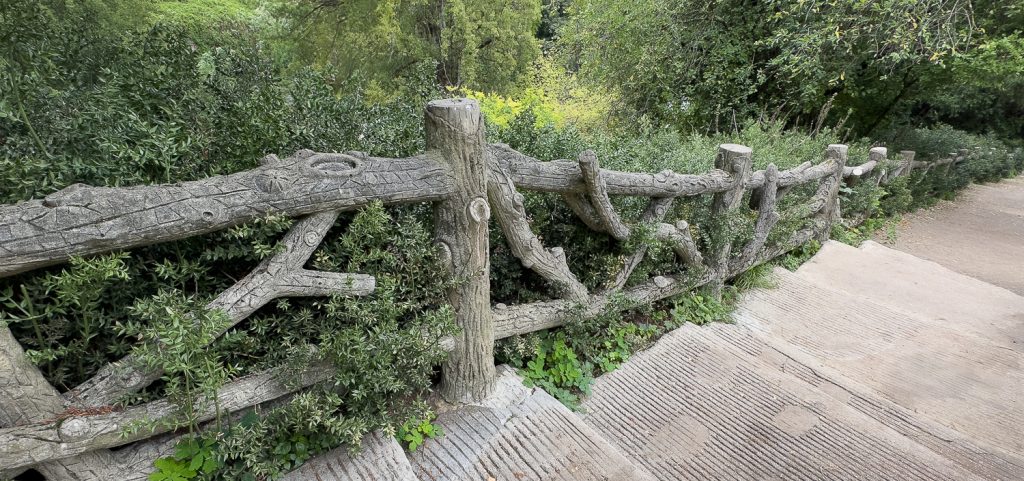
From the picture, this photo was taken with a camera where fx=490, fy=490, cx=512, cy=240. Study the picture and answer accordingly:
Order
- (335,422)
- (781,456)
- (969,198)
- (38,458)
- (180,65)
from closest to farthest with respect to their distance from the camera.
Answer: (38,458) < (335,422) < (180,65) < (781,456) < (969,198)

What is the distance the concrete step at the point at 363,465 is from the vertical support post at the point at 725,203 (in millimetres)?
2739

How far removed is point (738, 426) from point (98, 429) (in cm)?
264

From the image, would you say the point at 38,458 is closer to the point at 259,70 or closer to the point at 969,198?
the point at 259,70

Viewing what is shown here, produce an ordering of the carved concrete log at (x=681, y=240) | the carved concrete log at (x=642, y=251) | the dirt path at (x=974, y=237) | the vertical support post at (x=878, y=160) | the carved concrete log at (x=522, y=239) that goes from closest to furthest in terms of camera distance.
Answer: the carved concrete log at (x=522, y=239)
the carved concrete log at (x=642, y=251)
the carved concrete log at (x=681, y=240)
the dirt path at (x=974, y=237)
the vertical support post at (x=878, y=160)

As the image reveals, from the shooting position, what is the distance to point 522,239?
2.43 meters

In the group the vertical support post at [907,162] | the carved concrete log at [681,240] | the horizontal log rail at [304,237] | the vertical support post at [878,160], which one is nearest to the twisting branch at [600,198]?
the horizontal log rail at [304,237]

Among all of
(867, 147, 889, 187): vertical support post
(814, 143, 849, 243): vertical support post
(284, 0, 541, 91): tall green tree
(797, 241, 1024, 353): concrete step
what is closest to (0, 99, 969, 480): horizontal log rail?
(797, 241, 1024, 353): concrete step

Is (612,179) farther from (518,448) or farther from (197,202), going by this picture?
(197,202)

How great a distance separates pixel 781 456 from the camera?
2.33 metres

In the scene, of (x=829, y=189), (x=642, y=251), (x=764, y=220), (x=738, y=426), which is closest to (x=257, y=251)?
→ (x=642, y=251)

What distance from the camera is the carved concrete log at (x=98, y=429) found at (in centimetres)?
134

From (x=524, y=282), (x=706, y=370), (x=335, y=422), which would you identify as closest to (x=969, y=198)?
(x=706, y=370)

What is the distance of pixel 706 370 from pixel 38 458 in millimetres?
2945

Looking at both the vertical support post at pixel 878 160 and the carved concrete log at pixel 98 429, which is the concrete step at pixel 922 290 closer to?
the vertical support post at pixel 878 160
